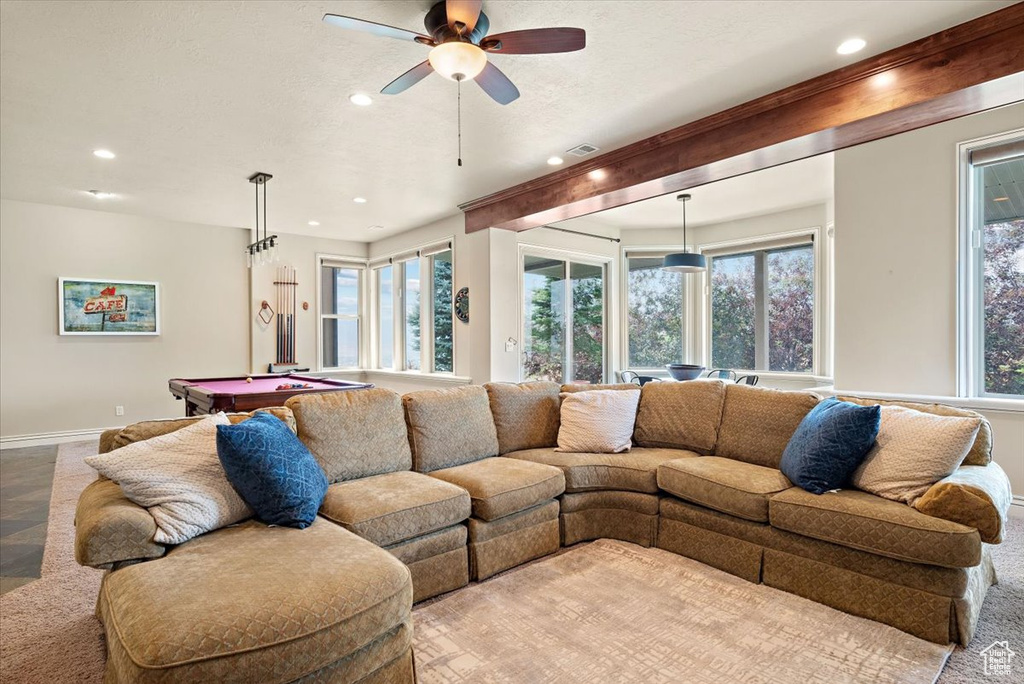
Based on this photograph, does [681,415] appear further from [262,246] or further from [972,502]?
[262,246]

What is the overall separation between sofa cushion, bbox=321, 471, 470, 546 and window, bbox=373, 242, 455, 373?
391 centimetres

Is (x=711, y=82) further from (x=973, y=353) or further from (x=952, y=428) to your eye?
(x=973, y=353)

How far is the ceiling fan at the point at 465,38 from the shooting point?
86.4 inches

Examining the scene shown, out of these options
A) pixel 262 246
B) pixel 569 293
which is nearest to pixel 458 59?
pixel 262 246

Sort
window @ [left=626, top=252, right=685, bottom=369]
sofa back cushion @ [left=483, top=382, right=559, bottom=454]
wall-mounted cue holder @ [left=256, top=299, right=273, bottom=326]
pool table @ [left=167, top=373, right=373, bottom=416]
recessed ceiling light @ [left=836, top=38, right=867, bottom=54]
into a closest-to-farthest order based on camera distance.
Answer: recessed ceiling light @ [left=836, top=38, right=867, bottom=54] < sofa back cushion @ [left=483, top=382, right=559, bottom=454] < pool table @ [left=167, top=373, right=373, bottom=416] < wall-mounted cue holder @ [left=256, top=299, right=273, bottom=326] < window @ [left=626, top=252, right=685, bottom=369]

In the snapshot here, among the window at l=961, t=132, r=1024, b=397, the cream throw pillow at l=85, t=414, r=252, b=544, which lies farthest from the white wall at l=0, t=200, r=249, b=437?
the window at l=961, t=132, r=1024, b=397

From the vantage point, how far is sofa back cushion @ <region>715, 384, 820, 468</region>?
2.84 metres

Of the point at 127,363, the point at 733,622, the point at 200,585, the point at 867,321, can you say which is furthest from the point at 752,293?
the point at 127,363

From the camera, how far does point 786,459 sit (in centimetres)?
261

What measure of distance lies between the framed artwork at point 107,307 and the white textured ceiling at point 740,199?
17.0 ft

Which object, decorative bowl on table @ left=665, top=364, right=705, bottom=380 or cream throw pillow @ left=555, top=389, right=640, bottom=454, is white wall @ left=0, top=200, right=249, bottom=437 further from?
decorative bowl on table @ left=665, top=364, right=705, bottom=380

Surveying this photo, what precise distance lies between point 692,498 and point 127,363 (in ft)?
21.8

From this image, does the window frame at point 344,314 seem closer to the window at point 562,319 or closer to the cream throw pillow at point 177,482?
the window at point 562,319

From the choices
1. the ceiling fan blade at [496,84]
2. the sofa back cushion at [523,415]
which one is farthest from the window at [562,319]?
the ceiling fan blade at [496,84]
